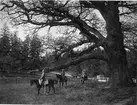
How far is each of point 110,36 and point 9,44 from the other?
7145 millimetres

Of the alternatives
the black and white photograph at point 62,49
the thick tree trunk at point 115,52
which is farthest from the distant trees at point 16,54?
the thick tree trunk at point 115,52

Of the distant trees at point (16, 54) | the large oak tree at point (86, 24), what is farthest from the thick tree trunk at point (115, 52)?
the distant trees at point (16, 54)

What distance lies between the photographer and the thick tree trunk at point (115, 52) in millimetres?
15242

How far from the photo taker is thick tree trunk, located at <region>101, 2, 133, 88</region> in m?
15.2

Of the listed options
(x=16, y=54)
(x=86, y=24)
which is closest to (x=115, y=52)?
(x=86, y=24)

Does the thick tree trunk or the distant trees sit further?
the thick tree trunk

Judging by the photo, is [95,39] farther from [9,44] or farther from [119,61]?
[9,44]

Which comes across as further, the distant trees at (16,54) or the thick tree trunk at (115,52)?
the thick tree trunk at (115,52)

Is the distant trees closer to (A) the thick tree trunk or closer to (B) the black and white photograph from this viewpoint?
(B) the black and white photograph

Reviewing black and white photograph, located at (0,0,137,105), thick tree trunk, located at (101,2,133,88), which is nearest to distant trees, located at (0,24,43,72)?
black and white photograph, located at (0,0,137,105)

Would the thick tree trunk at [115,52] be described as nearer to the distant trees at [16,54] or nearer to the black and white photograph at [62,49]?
the black and white photograph at [62,49]

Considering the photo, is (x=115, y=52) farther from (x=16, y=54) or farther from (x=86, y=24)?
(x=16, y=54)

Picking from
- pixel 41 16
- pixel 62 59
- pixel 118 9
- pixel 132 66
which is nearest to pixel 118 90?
pixel 62 59

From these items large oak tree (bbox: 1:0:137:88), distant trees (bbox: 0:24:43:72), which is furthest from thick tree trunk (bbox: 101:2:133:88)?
distant trees (bbox: 0:24:43:72)
